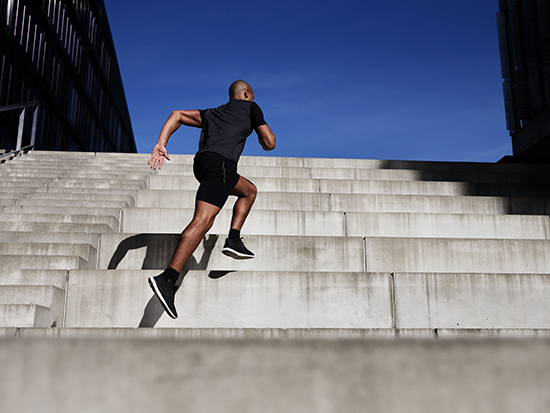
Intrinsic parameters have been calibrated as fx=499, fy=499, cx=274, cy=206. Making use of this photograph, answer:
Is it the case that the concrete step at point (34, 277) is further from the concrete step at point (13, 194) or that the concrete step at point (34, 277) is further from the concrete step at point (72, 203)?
the concrete step at point (13, 194)

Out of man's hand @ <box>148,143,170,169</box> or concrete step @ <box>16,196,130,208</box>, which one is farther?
concrete step @ <box>16,196,130,208</box>

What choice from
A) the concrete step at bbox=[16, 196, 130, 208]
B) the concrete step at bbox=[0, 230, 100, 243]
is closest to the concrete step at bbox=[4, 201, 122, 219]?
the concrete step at bbox=[16, 196, 130, 208]

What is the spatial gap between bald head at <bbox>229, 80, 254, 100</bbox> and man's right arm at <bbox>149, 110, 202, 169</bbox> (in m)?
0.33

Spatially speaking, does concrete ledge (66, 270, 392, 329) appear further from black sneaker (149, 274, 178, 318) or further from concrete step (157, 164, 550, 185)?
concrete step (157, 164, 550, 185)

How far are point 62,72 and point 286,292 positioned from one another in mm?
28426

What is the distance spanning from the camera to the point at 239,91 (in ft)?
12.6

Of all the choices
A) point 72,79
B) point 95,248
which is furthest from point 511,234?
point 72,79

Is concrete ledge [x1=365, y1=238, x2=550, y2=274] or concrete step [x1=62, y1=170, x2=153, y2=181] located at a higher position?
concrete step [x1=62, y1=170, x2=153, y2=181]

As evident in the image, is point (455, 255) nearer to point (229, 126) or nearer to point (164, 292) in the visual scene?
point (229, 126)

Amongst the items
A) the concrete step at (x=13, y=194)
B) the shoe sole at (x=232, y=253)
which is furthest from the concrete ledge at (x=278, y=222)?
the concrete step at (x=13, y=194)

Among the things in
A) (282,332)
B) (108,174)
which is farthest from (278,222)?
(108,174)

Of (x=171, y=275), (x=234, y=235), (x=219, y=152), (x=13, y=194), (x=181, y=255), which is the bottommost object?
(x=171, y=275)

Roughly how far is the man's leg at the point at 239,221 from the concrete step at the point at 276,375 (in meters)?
2.79

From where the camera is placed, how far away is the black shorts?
3406mm
